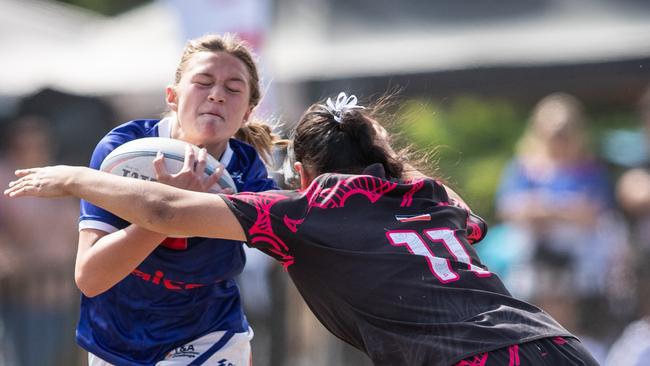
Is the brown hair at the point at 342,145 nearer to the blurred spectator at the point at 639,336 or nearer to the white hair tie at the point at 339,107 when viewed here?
the white hair tie at the point at 339,107

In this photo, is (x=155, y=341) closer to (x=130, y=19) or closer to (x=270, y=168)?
(x=270, y=168)

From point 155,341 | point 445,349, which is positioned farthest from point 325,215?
point 155,341

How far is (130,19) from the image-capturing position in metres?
11.7

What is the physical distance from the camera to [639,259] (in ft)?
25.3

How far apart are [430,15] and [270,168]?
19.4 feet

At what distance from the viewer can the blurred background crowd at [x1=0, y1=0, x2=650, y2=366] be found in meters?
7.96

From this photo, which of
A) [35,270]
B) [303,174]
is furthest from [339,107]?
[35,270]

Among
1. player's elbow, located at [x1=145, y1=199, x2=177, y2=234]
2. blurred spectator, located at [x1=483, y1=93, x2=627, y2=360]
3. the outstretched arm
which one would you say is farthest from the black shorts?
blurred spectator, located at [x1=483, y1=93, x2=627, y2=360]

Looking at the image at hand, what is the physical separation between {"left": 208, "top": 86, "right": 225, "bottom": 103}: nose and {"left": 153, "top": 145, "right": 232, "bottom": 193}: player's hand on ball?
0.26m

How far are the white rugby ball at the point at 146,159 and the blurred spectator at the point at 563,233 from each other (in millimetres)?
4477

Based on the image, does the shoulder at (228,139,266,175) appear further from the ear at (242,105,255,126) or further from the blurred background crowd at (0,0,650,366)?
the blurred background crowd at (0,0,650,366)

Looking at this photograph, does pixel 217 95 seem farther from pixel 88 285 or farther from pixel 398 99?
pixel 398 99

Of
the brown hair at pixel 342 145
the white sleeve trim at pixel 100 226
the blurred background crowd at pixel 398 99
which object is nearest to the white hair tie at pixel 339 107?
the brown hair at pixel 342 145

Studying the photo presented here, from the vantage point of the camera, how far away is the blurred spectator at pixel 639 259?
7422 millimetres
